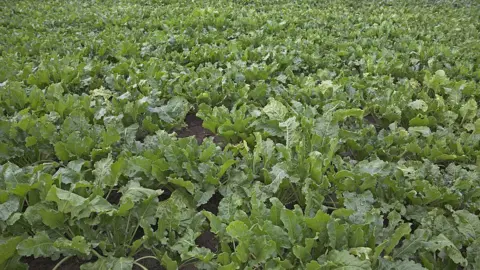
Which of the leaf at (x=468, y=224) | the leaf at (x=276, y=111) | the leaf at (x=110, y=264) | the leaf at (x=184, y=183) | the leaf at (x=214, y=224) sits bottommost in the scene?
the leaf at (x=468, y=224)

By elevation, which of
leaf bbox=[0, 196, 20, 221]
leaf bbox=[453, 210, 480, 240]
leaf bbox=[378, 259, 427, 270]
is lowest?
leaf bbox=[453, 210, 480, 240]

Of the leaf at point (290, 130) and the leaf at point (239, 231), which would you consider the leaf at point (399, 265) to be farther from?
the leaf at point (290, 130)

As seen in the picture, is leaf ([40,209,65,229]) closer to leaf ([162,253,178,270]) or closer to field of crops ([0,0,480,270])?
field of crops ([0,0,480,270])

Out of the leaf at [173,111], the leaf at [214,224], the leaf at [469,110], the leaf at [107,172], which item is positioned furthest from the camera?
the leaf at [469,110]

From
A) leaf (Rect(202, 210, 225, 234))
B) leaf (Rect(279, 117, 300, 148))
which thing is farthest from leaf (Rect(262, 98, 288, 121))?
leaf (Rect(202, 210, 225, 234))

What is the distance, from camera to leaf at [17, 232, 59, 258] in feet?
6.78

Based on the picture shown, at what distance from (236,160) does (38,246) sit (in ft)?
4.64

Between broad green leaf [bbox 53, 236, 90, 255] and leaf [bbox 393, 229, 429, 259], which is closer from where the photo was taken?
broad green leaf [bbox 53, 236, 90, 255]

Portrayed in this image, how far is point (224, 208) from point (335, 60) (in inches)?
143

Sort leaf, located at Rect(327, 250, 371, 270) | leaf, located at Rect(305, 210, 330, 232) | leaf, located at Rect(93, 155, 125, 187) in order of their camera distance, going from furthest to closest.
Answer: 1. leaf, located at Rect(93, 155, 125, 187)
2. leaf, located at Rect(305, 210, 330, 232)
3. leaf, located at Rect(327, 250, 371, 270)

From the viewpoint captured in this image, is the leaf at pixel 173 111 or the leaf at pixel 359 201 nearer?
the leaf at pixel 359 201

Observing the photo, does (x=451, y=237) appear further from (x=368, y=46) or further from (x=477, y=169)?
(x=368, y=46)

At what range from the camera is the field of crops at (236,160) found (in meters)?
2.21

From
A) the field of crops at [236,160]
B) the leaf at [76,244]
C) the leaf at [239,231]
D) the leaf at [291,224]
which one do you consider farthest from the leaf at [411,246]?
the leaf at [76,244]
